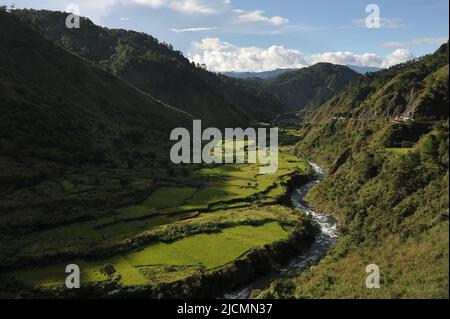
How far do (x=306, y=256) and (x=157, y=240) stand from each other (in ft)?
73.1

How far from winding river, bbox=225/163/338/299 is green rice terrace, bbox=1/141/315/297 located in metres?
1.95

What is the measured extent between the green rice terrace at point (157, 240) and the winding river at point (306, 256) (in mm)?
1950

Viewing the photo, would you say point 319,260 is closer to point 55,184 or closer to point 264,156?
point 55,184

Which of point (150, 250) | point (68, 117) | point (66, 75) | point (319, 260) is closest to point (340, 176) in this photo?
point (319, 260)

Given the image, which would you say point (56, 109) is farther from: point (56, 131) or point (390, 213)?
point (390, 213)

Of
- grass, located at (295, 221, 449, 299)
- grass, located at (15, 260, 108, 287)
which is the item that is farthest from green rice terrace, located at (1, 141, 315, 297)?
grass, located at (295, 221, 449, 299)

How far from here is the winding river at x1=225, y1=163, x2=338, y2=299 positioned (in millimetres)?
54000

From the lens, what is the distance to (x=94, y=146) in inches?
4911

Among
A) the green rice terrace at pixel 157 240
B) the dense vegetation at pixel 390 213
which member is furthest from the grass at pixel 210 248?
the dense vegetation at pixel 390 213

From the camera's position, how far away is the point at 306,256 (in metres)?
64.6

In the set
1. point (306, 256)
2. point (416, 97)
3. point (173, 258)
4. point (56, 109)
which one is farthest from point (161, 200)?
point (416, 97)

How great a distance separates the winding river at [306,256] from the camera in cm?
5400
